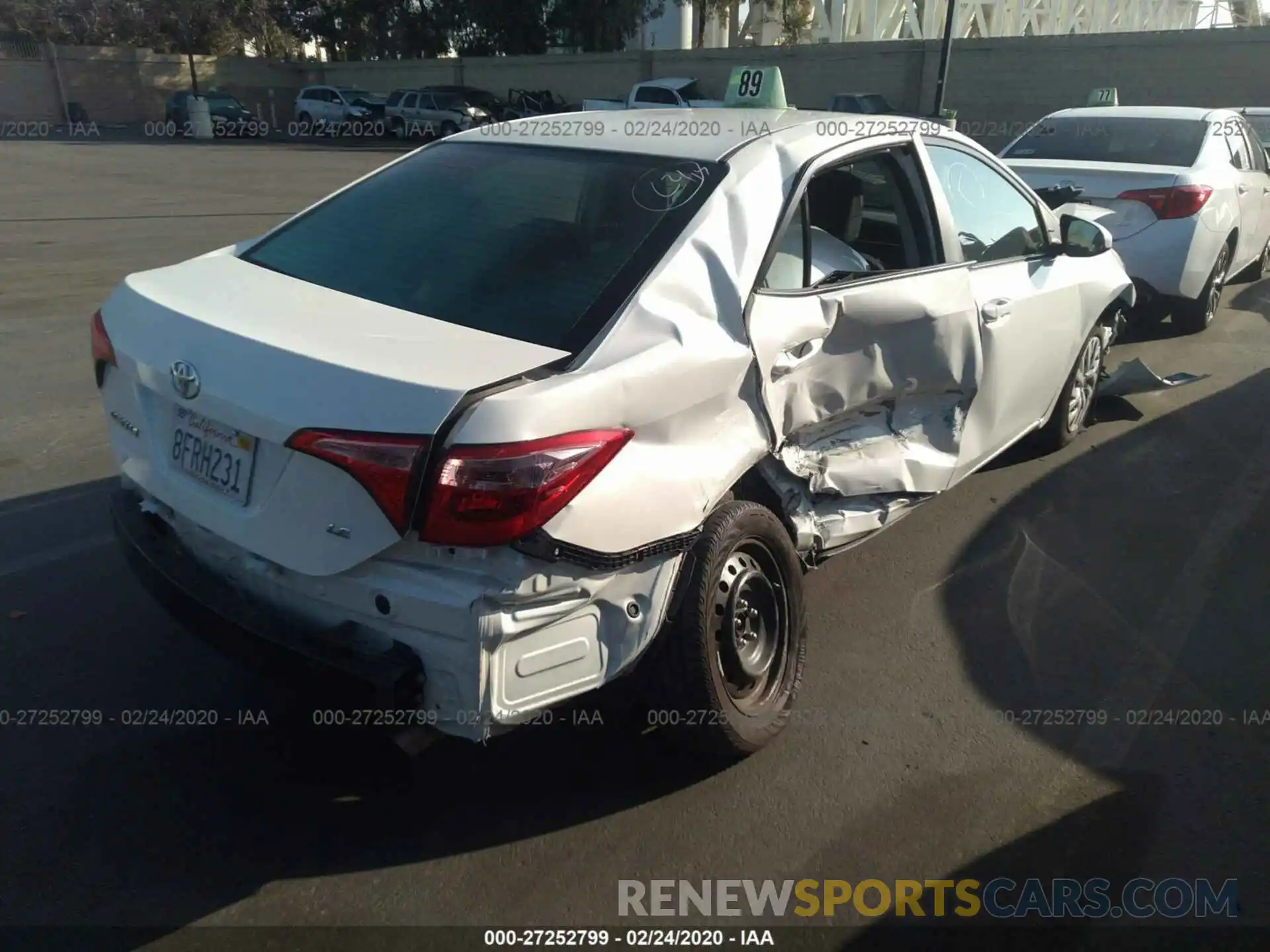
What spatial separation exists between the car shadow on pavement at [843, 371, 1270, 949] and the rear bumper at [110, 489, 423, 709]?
4.30 ft

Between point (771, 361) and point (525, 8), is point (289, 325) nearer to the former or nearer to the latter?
point (771, 361)

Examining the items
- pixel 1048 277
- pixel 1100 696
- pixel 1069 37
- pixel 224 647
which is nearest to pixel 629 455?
pixel 224 647

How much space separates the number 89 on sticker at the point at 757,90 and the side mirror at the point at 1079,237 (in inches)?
59.1

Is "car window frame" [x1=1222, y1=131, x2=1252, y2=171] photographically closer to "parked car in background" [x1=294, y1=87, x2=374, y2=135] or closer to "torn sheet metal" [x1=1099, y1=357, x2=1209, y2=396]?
"torn sheet metal" [x1=1099, y1=357, x2=1209, y2=396]

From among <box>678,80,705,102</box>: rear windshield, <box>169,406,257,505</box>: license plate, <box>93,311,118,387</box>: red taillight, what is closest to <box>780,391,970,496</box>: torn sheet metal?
<box>169,406,257,505</box>: license plate

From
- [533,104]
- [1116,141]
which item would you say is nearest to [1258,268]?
[1116,141]

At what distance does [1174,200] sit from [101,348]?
7.30 metres

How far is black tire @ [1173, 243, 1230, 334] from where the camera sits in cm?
834

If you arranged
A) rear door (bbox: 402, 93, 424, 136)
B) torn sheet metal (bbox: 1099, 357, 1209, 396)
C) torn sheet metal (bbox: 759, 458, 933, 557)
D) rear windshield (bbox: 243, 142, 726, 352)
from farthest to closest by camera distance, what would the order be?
rear door (bbox: 402, 93, 424, 136) < torn sheet metal (bbox: 1099, 357, 1209, 396) < torn sheet metal (bbox: 759, 458, 933, 557) < rear windshield (bbox: 243, 142, 726, 352)

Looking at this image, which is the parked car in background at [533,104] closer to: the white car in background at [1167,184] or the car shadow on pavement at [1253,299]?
the car shadow on pavement at [1253,299]

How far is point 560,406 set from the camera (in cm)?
243

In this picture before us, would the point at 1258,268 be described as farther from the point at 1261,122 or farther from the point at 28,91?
the point at 28,91

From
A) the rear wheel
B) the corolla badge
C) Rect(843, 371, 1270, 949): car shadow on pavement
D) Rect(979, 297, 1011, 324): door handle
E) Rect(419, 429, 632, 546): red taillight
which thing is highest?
the corolla badge

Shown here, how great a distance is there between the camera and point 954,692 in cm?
366
